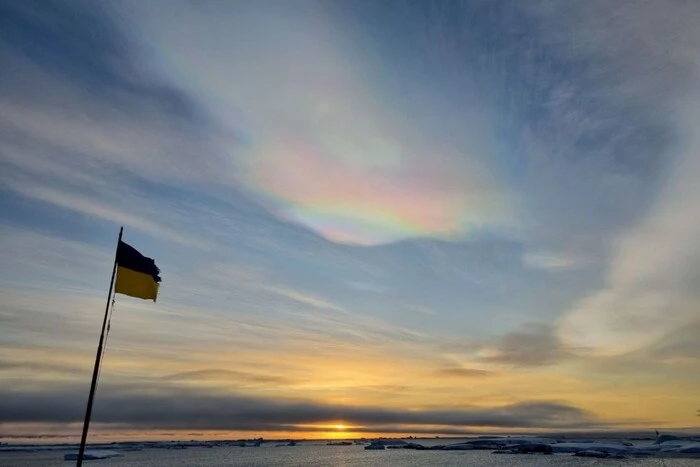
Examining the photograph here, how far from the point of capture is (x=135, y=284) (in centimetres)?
2214

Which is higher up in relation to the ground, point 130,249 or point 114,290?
point 130,249

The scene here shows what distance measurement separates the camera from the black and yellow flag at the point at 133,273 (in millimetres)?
21875

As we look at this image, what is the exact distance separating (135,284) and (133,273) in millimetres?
489

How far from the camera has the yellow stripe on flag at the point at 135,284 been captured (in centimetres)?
2188

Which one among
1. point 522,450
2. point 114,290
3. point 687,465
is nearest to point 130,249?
point 114,290

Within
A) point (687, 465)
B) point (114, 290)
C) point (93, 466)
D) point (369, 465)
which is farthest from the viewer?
point (93, 466)

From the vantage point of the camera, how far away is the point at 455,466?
418ft

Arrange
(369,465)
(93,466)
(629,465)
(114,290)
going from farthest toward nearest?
(93,466) → (369,465) → (629,465) → (114,290)

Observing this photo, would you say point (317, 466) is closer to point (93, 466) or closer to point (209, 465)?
point (209, 465)

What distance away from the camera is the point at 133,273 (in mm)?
22109

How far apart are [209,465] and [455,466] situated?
224 feet

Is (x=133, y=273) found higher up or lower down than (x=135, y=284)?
higher up

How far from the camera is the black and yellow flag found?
2188 centimetres

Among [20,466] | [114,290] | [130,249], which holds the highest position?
[130,249]
